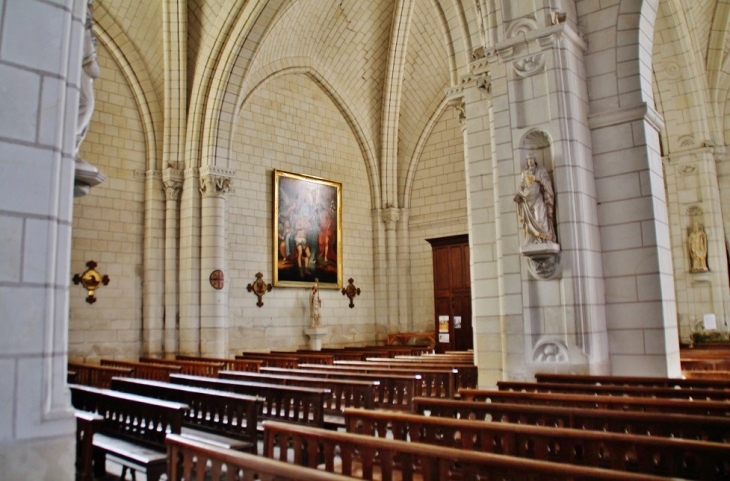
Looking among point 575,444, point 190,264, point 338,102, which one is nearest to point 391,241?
point 338,102

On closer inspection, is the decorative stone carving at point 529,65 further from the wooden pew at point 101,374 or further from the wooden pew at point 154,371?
the wooden pew at point 101,374

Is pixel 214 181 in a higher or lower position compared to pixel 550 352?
higher

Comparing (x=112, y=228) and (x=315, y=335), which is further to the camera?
(x=315, y=335)

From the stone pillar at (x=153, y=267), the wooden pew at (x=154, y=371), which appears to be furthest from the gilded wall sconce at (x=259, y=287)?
the wooden pew at (x=154, y=371)

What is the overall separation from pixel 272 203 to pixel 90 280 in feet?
17.0

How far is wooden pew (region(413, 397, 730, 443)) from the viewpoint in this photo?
350 centimetres

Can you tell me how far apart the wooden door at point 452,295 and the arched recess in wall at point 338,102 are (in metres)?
3.18

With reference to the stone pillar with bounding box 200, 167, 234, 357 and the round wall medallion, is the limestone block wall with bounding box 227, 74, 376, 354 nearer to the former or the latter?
the stone pillar with bounding box 200, 167, 234, 357

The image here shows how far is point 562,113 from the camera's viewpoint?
7.34m

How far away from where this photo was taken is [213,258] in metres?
13.9

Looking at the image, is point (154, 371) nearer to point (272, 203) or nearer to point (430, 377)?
point (430, 377)

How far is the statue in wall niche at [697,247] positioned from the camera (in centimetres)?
1345

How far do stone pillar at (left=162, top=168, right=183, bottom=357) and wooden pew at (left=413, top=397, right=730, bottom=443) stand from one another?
35.0 ft

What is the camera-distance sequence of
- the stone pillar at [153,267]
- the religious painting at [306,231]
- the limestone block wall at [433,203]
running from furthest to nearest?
the limestone block wall at [433,203], the religious painting at [306,231], the stone pillar at [153,267]
